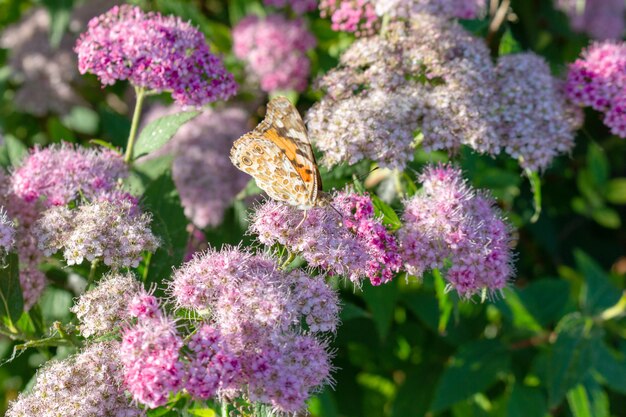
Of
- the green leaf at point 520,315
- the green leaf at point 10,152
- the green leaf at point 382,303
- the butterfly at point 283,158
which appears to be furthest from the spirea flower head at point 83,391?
the green leaf at point 520,315

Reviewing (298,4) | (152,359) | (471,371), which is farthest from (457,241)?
(298,4)

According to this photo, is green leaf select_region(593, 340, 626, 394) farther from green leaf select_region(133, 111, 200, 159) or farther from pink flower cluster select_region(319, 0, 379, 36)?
green leaf select_region(133, 111, 200, 159)

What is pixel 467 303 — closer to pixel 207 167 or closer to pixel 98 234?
pixel 207 167

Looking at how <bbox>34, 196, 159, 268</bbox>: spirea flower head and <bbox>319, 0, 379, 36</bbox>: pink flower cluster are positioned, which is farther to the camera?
<bbox>319, 0, 379, 36</bbox>: pink flower cluster

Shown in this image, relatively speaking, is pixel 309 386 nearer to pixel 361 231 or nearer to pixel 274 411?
pixel 274 411

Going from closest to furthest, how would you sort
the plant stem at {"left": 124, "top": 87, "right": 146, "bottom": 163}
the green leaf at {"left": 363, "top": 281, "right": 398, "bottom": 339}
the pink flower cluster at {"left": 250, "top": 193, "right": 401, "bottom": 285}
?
the pink flower cluster at {"left": 250, "top": 193, "right": 401, "bottom": 285} → the plant stem at {"left": 124, "top": 87, "right": 146, "bottom": 163} → the green leaf at {"left": 363, "top": 281, "right": 398, "bottom": 339}

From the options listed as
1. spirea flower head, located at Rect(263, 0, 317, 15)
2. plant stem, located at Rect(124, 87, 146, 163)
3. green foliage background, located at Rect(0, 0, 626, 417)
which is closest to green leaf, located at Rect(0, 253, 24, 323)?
green foliage background, located at Rect(0, 0, 626, 417)
